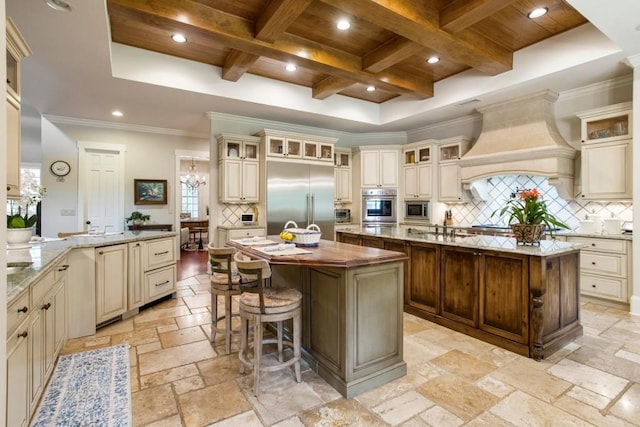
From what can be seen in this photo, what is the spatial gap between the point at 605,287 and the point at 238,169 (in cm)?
533

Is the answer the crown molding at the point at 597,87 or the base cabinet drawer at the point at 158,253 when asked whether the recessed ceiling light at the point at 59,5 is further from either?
the crown molding at the point at 597,87

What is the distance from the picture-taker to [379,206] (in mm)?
6559

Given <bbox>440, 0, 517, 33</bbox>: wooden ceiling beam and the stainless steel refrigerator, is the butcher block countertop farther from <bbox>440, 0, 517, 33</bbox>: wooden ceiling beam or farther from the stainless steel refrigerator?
the stainless steel refrigerator

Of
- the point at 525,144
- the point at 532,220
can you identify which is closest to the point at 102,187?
the point at 532,220

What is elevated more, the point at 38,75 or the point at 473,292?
the point at 38,75

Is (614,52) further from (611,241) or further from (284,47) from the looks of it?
(284,47)

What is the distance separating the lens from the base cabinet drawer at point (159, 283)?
380 cm

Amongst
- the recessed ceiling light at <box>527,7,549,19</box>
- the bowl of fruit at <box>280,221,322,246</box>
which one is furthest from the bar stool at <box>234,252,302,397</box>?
the recessed ceiling light at <box>527,7,549,19</box>

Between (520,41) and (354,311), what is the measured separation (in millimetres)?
3821

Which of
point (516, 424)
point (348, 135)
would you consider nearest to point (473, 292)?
point (516, 424)

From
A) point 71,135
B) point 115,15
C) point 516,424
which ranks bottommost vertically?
point 516,424

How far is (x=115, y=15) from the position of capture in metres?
2.97

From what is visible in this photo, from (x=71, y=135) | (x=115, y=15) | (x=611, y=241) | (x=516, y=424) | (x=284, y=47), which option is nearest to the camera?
(x=516, y=424)

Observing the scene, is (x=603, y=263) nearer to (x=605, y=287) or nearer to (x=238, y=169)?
(x=605, y=287)
